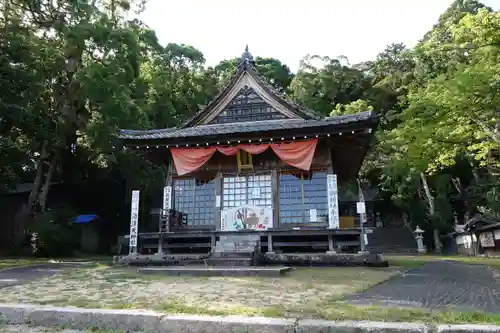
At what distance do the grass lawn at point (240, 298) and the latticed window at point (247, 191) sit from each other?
19.8 feet

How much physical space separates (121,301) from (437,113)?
11.1 metres

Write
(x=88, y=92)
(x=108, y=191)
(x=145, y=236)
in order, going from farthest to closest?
(x=108, y=191)
(x=88, y=92)
(x=145, y=236)

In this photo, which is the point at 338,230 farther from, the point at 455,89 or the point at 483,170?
the point at 483,170

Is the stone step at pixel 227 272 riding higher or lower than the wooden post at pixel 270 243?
lower

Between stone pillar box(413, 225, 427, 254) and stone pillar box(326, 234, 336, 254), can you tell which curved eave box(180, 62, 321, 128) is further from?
stone pillar box(413, 225, 427, 254)

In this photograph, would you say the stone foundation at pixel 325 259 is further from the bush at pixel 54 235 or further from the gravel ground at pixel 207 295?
the bush at pixel 54 235

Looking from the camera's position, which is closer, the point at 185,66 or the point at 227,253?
the point at 227,253

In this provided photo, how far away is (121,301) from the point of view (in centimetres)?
551

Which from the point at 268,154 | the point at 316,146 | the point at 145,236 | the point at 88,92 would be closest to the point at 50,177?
the point at 88,92

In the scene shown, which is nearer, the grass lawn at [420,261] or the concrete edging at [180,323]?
the concrete edging at [180,323]

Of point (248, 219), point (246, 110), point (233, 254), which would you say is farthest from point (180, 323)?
point (246, 110)

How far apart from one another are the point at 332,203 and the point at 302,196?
1611 mm

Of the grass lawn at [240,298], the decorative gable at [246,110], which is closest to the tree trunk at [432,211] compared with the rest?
the decorative gable at [246,110]

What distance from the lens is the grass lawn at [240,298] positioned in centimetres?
428
